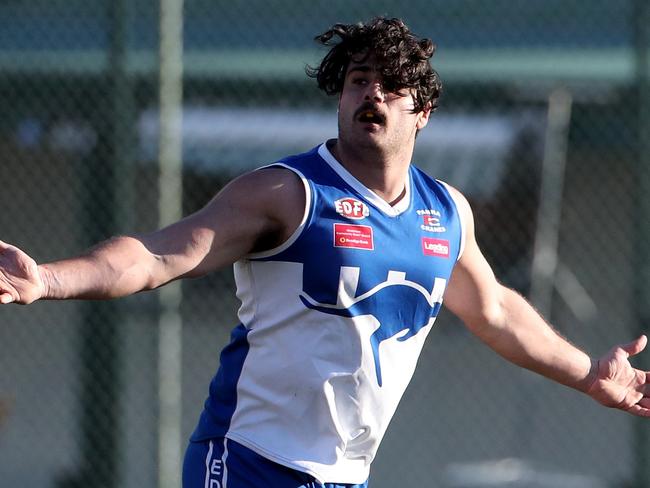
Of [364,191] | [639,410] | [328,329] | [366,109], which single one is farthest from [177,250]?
[639,410]

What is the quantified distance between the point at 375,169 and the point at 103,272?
3.32 feet

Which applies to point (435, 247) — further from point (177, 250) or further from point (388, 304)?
point (177, 250)

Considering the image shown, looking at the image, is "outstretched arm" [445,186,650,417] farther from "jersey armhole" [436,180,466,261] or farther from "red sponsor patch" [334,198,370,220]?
"red sponsor patch" [334,198,370,220]

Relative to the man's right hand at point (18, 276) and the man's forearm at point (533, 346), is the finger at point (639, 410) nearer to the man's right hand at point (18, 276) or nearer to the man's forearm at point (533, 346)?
the man's forearm at point (533, 346)

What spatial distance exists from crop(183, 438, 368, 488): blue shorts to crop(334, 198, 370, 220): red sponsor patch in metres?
0.76

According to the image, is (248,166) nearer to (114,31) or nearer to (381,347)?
(114,31)

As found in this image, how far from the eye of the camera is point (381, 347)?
11.0ft

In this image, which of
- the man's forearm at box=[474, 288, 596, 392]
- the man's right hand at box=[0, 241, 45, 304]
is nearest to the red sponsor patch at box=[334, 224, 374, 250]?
the man's forearm at box=[474, 288, 596, 392]

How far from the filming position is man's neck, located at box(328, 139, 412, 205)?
345 cm

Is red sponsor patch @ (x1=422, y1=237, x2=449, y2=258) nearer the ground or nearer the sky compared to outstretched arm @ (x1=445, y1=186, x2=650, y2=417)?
nearer the sky

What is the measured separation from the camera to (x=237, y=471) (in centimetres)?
336

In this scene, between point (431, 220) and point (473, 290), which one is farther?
point (473, 290)

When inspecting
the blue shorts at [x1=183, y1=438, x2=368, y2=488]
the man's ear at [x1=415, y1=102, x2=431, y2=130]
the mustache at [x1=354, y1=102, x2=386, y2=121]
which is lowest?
the blue shorts at [x1=183, y1=438, x2=368, y2=488]

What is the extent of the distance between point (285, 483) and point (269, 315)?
50 cm
